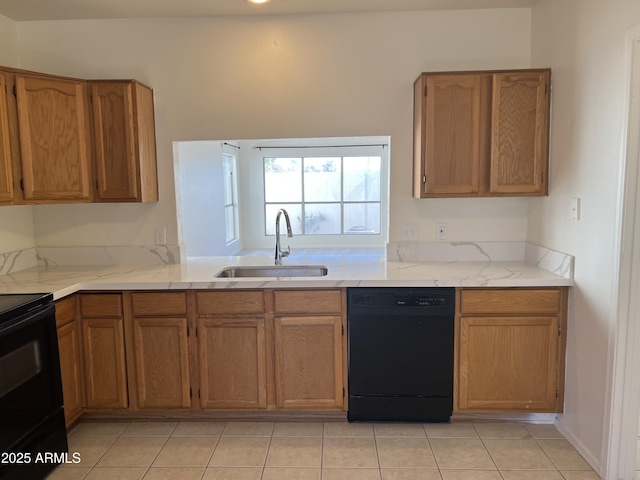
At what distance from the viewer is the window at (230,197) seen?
6414mm

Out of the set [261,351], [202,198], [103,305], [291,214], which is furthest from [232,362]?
[291,214]

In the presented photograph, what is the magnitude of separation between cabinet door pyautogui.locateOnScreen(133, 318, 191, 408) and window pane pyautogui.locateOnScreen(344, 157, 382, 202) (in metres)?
5.52

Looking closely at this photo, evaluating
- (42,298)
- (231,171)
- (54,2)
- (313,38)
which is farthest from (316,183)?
(42,298)

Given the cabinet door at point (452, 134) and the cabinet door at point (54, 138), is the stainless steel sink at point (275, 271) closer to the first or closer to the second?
the cabinet door at point (452, 134)

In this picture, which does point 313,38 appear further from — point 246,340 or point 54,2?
point 246,340

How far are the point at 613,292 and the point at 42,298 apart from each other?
269cm

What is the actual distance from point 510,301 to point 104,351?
2.34 metres

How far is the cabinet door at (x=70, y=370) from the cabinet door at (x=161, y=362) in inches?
13.0

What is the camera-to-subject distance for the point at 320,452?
7.78 feet

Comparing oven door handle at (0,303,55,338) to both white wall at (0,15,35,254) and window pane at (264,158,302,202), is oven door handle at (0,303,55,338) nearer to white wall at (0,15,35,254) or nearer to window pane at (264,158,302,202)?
white wall at (0,15,35,254)

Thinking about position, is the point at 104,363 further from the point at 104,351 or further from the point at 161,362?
the point at 161,362

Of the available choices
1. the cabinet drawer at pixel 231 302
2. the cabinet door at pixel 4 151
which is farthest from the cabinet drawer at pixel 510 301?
the cabinet door at pixel 4 151

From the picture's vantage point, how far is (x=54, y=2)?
270 cm

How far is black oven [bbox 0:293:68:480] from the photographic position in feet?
6.30
